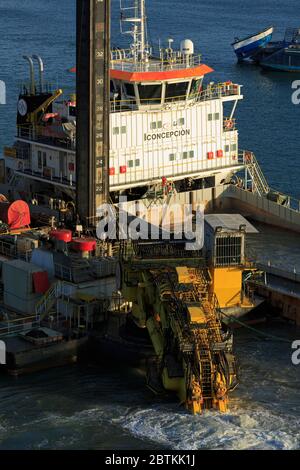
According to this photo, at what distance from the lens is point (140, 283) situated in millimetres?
38406

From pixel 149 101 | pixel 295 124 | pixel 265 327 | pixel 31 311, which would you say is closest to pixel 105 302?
pixel 31 311

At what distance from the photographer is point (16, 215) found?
47.8 m

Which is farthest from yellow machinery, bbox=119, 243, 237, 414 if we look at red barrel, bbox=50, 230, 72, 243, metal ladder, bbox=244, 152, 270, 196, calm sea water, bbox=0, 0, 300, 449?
metal ladder, bbox=244, 152, 270, 196

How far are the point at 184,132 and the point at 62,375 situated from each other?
17.0 metres

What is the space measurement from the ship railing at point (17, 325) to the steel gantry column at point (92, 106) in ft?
21.4

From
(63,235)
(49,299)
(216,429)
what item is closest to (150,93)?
(63,235)

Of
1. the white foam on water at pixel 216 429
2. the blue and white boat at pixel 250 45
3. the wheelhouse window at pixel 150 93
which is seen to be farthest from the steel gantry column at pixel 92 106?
the blue and white boat at pixel 250 45

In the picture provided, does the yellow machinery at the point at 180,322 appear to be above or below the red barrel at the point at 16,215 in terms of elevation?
below

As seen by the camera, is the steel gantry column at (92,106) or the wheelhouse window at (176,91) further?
the wheelhouse window at (176,91)

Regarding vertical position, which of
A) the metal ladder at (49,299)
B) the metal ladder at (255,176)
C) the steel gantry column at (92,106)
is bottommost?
the metal ladder at (49,299)

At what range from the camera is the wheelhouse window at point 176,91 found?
2015 inches

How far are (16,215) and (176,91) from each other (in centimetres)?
926

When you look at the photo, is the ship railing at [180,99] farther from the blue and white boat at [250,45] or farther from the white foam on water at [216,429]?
the blue and white boat at [250,45]
